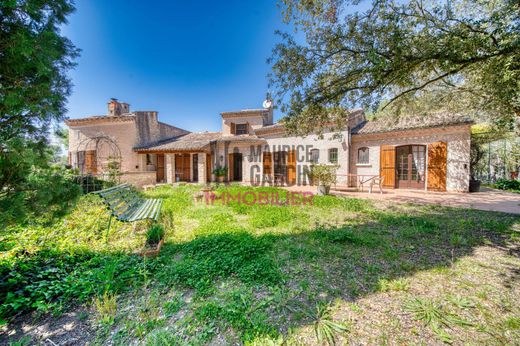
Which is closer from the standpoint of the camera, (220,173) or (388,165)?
(388,165)

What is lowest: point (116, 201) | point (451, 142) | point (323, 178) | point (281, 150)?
point (116, 201)

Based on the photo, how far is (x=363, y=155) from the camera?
11688mm

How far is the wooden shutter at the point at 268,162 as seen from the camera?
1406 centimetres

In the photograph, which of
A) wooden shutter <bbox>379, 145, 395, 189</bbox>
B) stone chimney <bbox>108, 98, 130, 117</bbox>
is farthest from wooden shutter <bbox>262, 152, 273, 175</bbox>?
stone chimney <bbox>108, 98, 130, 117</bbox>

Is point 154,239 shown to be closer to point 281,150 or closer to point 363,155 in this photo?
point 281,150

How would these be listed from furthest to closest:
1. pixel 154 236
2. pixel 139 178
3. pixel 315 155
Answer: pixel 139 178, pixel 315 155, pixel 154 236

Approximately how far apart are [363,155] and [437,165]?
11.0 ft

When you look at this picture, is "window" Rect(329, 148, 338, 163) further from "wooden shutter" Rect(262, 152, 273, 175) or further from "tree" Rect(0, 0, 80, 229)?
"tree" Rect(0, 0, 80, 229)

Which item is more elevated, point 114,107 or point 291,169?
point 114,107

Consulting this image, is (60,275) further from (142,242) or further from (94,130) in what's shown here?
(94,130)

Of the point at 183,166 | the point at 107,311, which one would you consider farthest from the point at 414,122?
the point at 183,166

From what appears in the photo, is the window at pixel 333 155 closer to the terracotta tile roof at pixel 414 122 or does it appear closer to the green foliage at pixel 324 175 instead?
the terracotta tile roof at pixel 414 122

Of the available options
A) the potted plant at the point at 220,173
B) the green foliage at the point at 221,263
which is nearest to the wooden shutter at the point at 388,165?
the green foliage at the point at 221,263

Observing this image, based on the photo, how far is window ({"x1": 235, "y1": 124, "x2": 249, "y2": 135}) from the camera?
16672 millimetres
